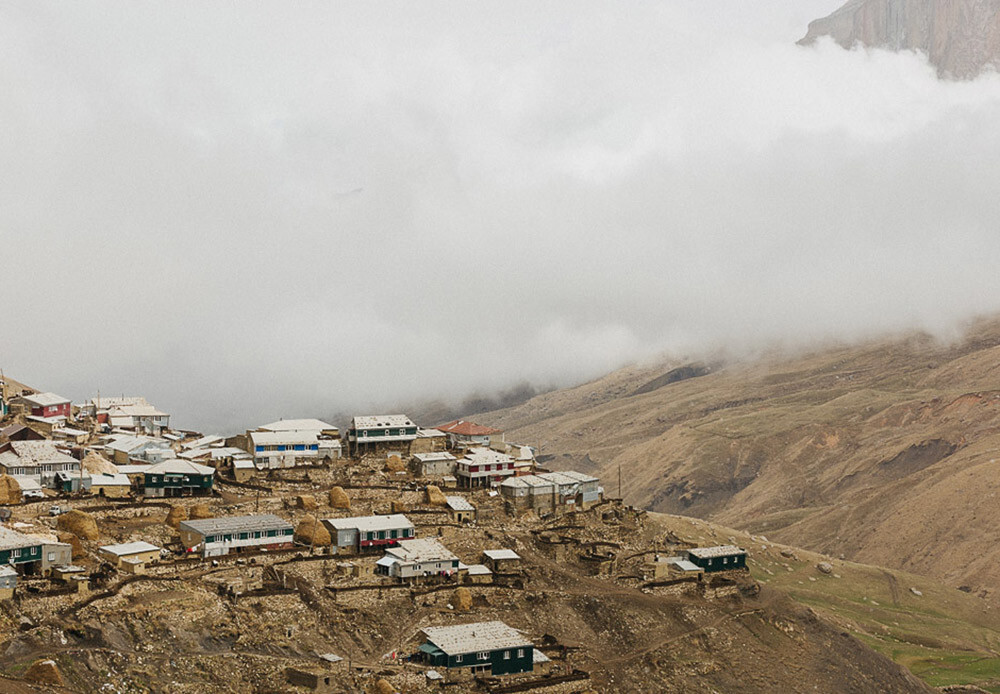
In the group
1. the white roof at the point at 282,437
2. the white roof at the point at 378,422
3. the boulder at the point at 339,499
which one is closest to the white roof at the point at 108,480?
the boulder at the point at 339,499

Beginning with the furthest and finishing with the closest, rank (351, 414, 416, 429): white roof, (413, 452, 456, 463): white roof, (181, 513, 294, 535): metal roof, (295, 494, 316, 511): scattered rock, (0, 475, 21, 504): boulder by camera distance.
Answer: (351, 414, 416, 429): white roof < (413, 452, 456, 463): white roof < (295, 494, 316, 511): scattered rock < (0, 475, 21, 504): boulder < (181, 513, 294, 535): metal roof

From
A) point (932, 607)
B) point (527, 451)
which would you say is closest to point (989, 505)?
point (932, 607)

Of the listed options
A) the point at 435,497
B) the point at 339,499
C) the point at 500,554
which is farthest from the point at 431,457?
the point at 500,554

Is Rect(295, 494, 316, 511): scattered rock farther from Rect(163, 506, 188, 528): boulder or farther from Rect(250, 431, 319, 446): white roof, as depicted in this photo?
Rect(250, 431, 319, 446): white roof

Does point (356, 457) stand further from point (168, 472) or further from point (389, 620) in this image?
Result: point (389, 620)

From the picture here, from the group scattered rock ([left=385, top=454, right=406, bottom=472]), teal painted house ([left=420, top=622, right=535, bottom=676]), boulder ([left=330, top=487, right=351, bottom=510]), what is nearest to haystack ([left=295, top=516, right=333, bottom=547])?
boulder ([left=330, top=487, right=351, bottom=510])

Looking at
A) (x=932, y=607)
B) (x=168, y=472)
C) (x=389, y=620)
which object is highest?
(x=168, y=472)

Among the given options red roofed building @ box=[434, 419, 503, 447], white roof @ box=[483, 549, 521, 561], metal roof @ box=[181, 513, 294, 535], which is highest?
red roofed building @ box=[434, 419, 503, 447]
